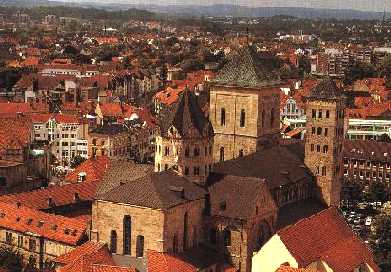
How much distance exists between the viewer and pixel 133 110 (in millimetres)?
137375

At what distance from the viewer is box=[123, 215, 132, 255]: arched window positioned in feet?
201

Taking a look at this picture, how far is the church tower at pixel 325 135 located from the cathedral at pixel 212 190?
9 cm

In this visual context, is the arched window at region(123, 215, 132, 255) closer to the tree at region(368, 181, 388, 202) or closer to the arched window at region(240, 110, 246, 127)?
the arched window at region(240, 110, 246, 127)

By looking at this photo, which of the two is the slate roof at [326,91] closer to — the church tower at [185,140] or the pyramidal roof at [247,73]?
the pyramidal roof at [247,73]

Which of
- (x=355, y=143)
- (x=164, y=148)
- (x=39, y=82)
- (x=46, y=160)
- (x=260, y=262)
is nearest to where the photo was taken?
(x=260, y=262)

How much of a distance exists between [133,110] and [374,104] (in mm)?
47946

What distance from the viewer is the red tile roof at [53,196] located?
2955 inches

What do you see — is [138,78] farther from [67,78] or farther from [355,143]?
[355,143]

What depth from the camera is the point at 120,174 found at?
68.1 meters

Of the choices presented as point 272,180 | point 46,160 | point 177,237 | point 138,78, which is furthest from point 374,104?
point 177,237

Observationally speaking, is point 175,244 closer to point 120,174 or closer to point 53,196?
point 120,174

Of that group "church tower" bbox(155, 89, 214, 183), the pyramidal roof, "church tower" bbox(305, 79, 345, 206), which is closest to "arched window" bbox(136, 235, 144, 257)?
"church tower" bbox(155, 89, 214, 183)

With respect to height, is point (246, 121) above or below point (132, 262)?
above

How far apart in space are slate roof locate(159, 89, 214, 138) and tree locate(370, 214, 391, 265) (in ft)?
56.8
